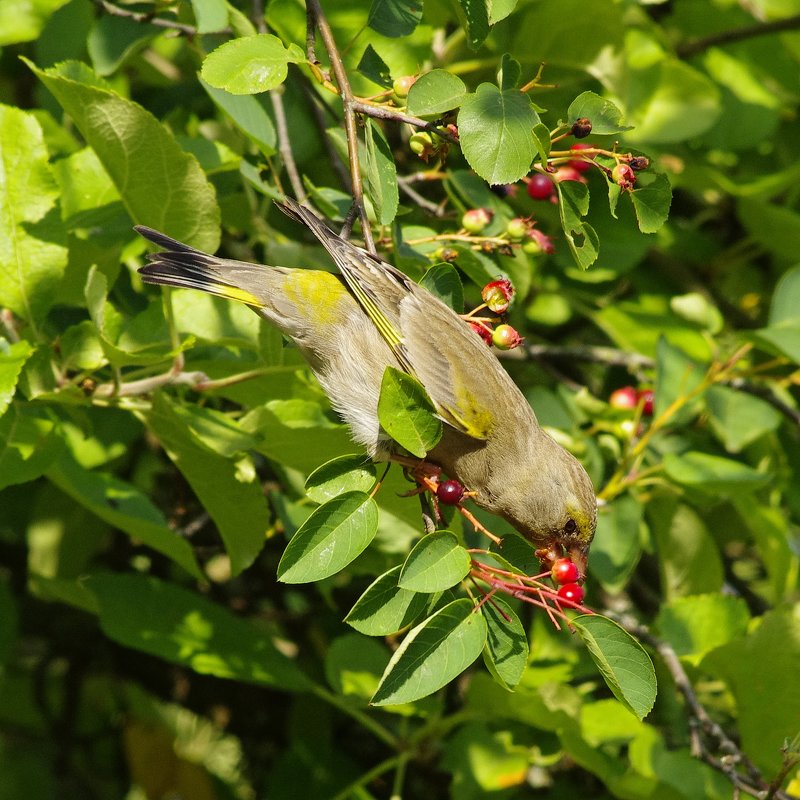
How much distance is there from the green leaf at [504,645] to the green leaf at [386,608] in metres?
0.16

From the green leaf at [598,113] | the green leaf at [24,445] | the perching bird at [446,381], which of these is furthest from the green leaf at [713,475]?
the green leaf at [24,445]

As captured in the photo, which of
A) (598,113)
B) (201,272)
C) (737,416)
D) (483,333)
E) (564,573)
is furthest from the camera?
(737,416)

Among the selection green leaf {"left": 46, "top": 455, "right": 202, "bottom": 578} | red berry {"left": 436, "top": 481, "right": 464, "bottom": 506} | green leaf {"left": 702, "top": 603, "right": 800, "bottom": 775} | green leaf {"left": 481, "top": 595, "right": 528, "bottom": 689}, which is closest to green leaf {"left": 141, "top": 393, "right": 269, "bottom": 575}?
green leaf {"left": 46, "top": 455, "right": 202, "bottom": 578}

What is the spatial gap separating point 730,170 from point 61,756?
3.89 metres

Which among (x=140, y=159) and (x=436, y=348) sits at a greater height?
(x=140, y=159)

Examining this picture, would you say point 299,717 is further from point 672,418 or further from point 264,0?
point 264,0

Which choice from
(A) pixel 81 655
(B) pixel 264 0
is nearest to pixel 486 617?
(B) pixel 264 0

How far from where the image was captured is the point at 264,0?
3.65 m

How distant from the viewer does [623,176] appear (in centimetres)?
235

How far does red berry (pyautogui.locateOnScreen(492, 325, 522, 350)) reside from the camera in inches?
94.0

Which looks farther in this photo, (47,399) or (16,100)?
(16,100)

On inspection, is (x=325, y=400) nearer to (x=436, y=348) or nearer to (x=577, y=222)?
(x=436, y=348)

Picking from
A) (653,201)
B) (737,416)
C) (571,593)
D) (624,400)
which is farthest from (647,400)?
(571,593)

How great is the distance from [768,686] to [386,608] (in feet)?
4.87
